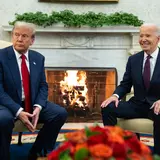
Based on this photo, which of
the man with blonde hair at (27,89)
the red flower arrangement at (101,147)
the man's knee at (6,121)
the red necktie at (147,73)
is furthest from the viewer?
the red necktie at (147,73)

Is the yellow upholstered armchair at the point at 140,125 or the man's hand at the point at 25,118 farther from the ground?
the man's hand at the point at 25,118

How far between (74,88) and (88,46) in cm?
60

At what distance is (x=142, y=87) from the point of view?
294 cm

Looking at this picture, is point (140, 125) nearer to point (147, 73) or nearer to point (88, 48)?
point (147, 73)

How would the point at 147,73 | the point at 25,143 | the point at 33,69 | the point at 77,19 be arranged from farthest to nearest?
1. the point at 77,19
2. the point at 25,143
3. the point at 147,73
4. the point at 33,69

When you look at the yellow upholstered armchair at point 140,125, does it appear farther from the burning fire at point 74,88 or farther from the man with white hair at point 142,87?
the burning fire at point 74,88

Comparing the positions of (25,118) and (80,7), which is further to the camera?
(80,7)

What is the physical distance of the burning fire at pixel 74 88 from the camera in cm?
484

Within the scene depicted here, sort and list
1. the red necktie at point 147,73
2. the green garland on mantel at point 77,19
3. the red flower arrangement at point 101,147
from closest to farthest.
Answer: the red flower arrangement at point 101,147 → the red necktie at point 147,73 → the green garland on mantel at point 77,19

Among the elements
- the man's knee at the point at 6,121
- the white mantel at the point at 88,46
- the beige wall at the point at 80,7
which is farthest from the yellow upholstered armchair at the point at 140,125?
the beige wall at the point at 80,7

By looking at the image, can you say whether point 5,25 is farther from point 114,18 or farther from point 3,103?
point 3,103

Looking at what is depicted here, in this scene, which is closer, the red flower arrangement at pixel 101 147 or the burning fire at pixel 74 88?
the red flower arrangement at pixel 101 147

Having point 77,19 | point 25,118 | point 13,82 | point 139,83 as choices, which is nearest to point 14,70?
point 13,82

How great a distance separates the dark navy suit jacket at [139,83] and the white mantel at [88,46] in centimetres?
159
